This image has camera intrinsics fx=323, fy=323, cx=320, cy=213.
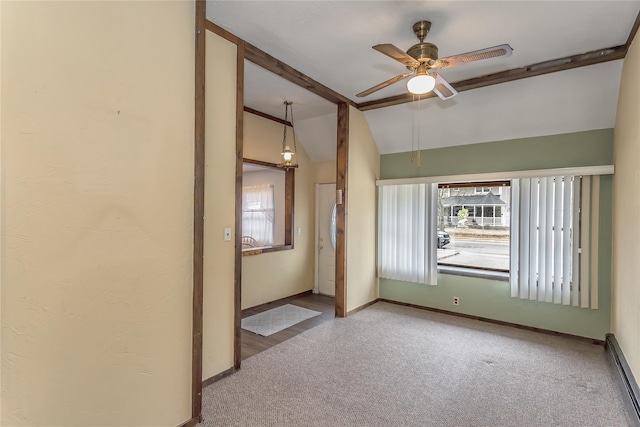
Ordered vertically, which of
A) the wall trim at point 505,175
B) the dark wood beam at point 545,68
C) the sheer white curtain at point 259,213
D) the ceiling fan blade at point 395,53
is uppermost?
the dark wood beam at point 545,68

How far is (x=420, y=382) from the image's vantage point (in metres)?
2.71

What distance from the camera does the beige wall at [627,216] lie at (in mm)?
2387

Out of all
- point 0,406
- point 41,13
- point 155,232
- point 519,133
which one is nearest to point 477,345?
point 519,133

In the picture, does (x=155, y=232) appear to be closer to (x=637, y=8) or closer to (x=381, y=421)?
(x=381, y=421)

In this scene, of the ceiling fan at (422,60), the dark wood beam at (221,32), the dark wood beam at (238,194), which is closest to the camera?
the ceiling fan at (422,60)

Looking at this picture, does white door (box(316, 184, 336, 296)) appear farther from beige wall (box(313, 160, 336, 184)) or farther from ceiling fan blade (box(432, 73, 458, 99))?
ceiling fan blade (box(432, 73, 458, 99))

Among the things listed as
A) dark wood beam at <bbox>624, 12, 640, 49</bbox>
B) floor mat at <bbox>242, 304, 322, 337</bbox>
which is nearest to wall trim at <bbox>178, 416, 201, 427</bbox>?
floor mat at <bbox>242, 304, 322, 337</bbox>

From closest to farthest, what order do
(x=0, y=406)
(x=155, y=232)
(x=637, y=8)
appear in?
(x=0, y=406)
(x=155, y=232)
(x=637, y=8)

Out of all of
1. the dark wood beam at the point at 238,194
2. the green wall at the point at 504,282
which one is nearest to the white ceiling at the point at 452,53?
the green wall at the point at 504,282

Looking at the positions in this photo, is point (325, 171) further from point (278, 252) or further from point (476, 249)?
point (476, 249)

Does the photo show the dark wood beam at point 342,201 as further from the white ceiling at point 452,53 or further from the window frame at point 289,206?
the window frame at point 289,206

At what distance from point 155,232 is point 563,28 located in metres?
3.42

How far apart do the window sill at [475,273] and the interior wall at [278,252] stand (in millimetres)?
2259

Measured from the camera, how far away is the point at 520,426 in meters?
2.17
